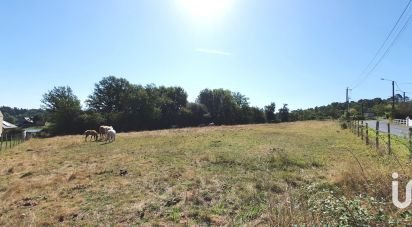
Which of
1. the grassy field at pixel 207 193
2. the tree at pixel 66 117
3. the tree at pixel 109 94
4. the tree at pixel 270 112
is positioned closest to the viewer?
the grassy field at pixel 207 193

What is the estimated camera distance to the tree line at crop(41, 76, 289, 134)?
69.8 m

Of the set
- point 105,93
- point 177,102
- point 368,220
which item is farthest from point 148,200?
Answer: point 177,102

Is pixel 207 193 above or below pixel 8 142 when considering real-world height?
above

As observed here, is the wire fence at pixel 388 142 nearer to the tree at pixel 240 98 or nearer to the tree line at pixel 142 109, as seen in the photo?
the tree line at pixel 142 109

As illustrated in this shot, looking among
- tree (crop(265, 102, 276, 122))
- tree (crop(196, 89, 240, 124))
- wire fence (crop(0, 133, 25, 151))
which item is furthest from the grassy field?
tree (crop(265, 102, 276, 122))

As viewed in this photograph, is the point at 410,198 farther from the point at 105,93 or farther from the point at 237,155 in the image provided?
the point at 105,93

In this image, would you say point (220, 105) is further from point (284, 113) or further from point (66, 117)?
point (66, 117)

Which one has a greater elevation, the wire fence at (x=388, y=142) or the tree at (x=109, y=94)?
the tree at (x=109, y=94)

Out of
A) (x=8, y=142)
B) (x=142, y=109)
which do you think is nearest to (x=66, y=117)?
(x=142, y=109)

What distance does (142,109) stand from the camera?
3167 inches

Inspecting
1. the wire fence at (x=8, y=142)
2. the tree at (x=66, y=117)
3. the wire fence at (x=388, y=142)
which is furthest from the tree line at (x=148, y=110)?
the wire fence at (x=388, y=142)

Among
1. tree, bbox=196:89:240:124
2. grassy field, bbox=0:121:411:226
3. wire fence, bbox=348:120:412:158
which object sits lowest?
grassy field, bbox=0:121:411:226

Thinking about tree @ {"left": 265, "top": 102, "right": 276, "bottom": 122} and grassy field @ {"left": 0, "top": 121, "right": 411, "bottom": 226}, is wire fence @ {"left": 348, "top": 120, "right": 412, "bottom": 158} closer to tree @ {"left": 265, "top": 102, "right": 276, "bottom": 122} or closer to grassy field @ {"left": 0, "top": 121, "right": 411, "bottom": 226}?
grassy field @ {"left": 0, "top": 121, "right": 411, "bottom": 226}

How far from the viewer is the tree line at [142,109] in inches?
2746
